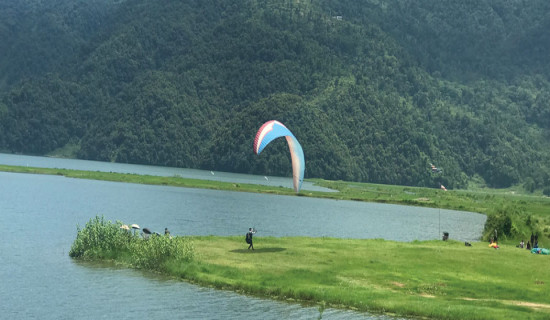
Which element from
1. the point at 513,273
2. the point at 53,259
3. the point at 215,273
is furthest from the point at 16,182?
the point at 513,273

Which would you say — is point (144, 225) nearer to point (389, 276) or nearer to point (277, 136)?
point (277, 136)

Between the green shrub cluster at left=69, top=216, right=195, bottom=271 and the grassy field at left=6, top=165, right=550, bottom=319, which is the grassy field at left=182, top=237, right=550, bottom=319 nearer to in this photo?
the grassy field at left=6, top=165, right=550, bottom=319

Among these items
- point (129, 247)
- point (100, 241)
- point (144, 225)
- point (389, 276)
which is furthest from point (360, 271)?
point (144, 225)

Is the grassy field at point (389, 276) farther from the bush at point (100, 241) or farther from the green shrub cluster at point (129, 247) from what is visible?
the bush at point (100, 241)

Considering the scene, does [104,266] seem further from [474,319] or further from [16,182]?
[16,182]

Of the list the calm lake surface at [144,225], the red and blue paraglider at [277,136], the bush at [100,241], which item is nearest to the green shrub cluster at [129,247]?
the bush at [100,241]
